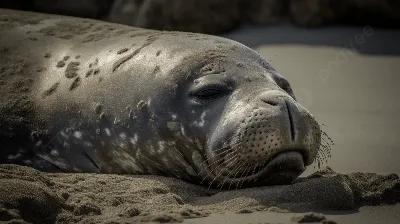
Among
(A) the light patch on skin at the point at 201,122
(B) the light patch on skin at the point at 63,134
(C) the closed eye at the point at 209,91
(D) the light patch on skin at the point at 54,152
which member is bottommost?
(D) the light patch on skin at the point at 54,152

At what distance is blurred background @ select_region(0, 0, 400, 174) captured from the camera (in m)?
6.65

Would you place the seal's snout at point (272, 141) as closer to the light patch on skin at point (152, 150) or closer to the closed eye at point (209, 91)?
the closed eye at point (209, 91)

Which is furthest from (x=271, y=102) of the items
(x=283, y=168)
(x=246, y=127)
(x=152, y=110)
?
(x=152, y=110)

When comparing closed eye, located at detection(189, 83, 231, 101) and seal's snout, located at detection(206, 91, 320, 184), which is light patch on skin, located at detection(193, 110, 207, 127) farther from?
seal's snout, located at detection(206, 91, 320, 184)

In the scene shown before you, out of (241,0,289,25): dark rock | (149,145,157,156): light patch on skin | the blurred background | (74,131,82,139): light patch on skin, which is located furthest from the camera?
(241,0,289,25): dark rock

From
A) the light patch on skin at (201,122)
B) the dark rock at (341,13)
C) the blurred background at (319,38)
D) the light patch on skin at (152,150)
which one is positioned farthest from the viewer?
the dark rock at (341,13)

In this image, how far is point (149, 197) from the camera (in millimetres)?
Answer: 4215

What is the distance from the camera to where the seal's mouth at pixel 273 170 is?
442 cm

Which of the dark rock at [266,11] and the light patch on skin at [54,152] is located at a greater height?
the dark rock at [266,11]

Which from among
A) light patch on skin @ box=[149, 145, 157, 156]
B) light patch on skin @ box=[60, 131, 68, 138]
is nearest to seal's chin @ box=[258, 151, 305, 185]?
light patch on skin @ box=[149, 145, 157, 156]

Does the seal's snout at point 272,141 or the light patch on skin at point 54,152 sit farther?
the light patch on skin at point 54,152

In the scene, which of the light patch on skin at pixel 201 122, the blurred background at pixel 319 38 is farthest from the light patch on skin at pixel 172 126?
the blurred background at pixel 319 38

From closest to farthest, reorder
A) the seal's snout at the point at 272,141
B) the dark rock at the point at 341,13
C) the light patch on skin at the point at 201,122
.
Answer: the seal's snout at the point at 272,141 → the light patch on skin at the point at 201,122 → the dark rock at the point at 341,13

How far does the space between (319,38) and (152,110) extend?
4144 mm
